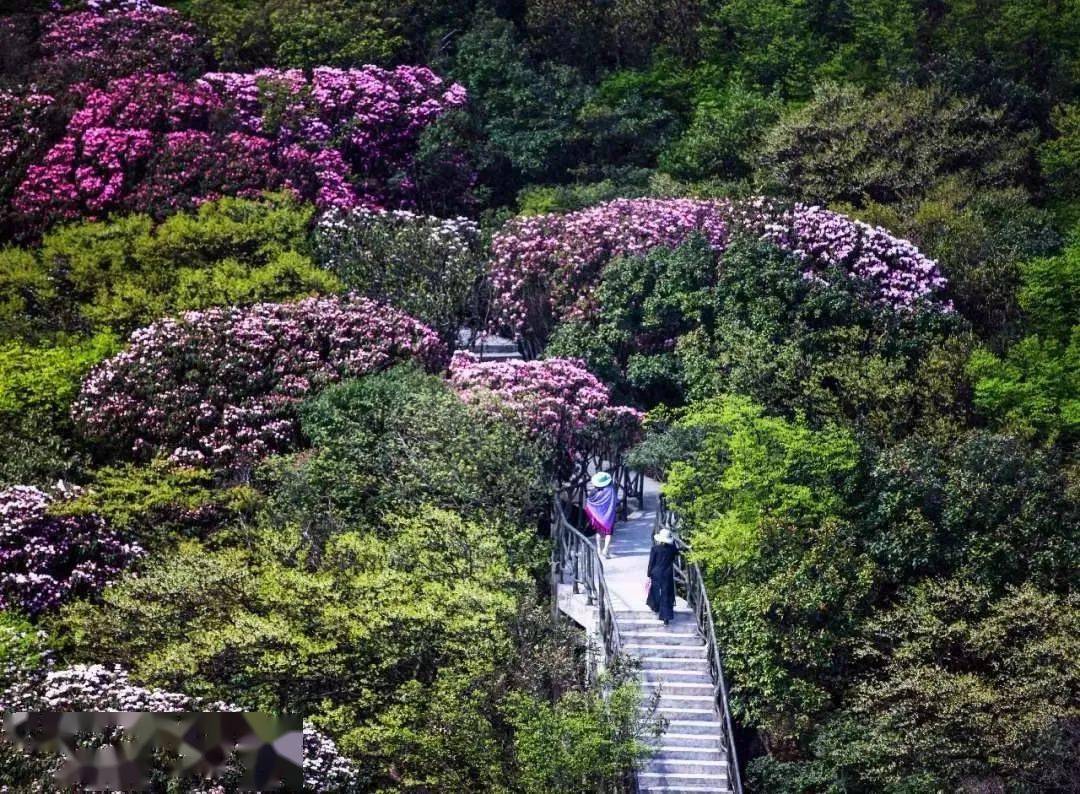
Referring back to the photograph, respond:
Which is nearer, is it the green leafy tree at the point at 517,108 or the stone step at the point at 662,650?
the stone step at the point at 662,650

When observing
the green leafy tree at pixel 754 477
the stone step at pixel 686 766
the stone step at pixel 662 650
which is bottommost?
the stone step at pixel 686 766

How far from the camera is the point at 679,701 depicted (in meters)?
32.2

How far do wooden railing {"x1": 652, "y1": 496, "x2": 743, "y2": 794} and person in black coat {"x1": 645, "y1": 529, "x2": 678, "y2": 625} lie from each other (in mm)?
560

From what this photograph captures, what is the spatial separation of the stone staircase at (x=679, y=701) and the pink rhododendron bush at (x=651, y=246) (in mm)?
11056

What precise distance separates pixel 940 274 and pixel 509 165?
14239mm

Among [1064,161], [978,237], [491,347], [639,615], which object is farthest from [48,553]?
[1064,161]

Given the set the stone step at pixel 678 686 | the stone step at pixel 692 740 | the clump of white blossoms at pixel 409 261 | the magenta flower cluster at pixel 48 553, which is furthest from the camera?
the clump of white blossoms at pixel 409 261

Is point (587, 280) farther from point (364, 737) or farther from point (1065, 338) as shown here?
point (364, 737)

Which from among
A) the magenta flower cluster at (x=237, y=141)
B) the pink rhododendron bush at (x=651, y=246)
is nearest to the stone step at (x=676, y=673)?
the pink rhododendron bush at (x=651, y=246)

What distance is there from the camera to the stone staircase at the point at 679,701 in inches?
1226

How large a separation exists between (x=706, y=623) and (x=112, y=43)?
27580 millimetres

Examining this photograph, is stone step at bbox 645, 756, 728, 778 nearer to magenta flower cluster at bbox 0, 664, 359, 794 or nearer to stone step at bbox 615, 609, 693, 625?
stone step at bbox 615, 609, 693, 625

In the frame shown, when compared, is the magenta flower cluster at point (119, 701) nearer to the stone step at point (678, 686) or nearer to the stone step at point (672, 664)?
the stone step at point (678, 686)

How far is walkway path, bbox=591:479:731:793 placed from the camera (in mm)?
31188
